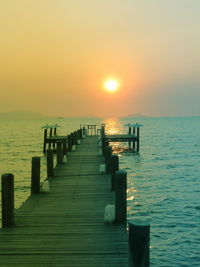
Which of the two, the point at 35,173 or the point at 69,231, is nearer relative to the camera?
the point at 69,231

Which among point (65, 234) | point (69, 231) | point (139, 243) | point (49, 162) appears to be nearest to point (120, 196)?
point (69, 231)

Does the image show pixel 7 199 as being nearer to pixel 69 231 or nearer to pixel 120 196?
pixel 69 231

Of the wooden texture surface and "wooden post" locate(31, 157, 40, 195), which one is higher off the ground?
"wooden post" locate(31, 157, 40, 195)

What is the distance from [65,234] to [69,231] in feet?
0.83

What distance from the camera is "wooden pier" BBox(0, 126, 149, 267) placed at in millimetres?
6676

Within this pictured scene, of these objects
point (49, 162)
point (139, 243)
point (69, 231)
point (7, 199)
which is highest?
point (139, 243)

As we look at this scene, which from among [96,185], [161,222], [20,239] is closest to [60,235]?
[20,239]

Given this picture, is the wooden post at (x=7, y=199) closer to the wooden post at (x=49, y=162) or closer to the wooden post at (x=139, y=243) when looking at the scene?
the wooden post at (x=139, y=243)

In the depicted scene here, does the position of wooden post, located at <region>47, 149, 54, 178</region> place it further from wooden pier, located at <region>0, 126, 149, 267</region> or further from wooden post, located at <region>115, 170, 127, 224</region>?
wooden post, located at <region>115, 170, 127, 224</region>

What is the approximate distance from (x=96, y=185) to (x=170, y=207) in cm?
650

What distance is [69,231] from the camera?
8469mm

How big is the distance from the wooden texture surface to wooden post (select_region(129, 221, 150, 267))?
108 cm

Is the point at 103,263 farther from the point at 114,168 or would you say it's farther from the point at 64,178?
the point at 64,178

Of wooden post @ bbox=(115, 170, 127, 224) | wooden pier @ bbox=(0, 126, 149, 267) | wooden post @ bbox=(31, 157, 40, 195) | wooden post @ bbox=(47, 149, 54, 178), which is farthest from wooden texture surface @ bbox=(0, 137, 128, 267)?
wooden post @ bbox=(47, 149, 54, 178)
